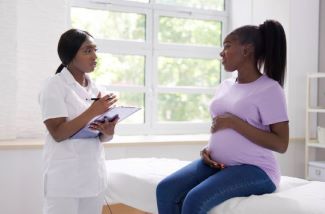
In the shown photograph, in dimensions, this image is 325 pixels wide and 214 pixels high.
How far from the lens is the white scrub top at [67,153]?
1.68 metres

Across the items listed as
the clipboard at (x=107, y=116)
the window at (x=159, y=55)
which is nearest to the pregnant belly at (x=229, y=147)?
the clipboard at (x=107, y=116)

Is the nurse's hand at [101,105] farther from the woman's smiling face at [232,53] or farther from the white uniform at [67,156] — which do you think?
the woman's smiling face at [232,53]

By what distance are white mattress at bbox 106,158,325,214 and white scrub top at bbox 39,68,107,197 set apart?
1.00 ft

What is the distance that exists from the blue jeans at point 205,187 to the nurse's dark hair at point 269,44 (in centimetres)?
40

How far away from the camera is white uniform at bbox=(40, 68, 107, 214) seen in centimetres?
168

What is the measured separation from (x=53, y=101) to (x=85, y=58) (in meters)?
0.24

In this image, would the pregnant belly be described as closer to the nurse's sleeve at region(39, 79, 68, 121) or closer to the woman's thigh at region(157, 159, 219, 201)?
the woman's thigh at region(157, 159, 219, 201)

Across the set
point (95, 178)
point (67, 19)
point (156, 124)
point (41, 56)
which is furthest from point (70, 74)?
point (156, 124)

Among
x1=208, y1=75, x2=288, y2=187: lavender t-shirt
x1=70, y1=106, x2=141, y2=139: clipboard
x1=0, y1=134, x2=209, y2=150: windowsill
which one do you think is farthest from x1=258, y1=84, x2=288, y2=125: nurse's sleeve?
x1=0, y1=134, x2=209, y2=150: windowsill

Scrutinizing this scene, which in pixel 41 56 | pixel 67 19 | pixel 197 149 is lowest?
pixel 197 149

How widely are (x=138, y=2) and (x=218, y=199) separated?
2336 mm

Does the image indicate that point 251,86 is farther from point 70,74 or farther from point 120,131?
point 120,131

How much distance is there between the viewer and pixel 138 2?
3508mm

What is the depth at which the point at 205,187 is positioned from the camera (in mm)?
1534
